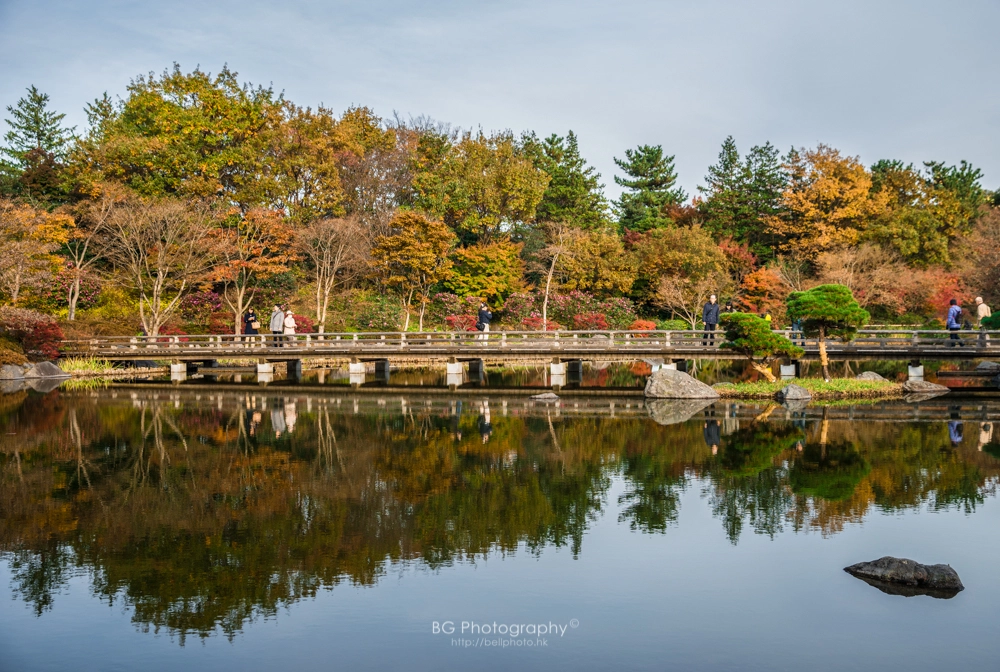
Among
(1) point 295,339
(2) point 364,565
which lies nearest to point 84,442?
(2) point 364,565

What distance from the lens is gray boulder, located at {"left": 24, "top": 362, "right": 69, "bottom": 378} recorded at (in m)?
32.8

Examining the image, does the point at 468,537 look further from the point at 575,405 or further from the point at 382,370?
the point at 382,370

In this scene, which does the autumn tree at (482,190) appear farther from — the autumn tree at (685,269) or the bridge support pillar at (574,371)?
the bridge support pillar at (574,371)

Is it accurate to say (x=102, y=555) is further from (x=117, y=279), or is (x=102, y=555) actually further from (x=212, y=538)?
(x=117, y=279)

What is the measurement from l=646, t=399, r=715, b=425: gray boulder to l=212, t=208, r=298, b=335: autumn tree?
2118cm

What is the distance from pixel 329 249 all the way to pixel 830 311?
24.6 meters

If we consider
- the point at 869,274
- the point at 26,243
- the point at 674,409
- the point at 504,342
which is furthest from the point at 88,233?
the point at 869,274

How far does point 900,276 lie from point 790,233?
736 centimetres

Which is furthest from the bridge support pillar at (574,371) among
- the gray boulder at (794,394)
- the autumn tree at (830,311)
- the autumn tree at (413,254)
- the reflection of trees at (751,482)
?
the reflection of trees at (751,482)

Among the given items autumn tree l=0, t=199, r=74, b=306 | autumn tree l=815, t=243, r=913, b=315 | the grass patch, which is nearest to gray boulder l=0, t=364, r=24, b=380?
autumn tree l=0, t=199, r=74, b=306

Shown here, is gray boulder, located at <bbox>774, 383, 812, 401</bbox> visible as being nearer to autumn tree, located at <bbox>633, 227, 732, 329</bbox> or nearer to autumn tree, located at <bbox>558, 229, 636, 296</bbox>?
autumn tree, located at <bbox>633, 227, 732, 329</bbox>

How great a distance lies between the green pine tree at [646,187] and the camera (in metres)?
50.4

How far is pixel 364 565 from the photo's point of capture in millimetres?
10109

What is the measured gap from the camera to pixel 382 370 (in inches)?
1426
